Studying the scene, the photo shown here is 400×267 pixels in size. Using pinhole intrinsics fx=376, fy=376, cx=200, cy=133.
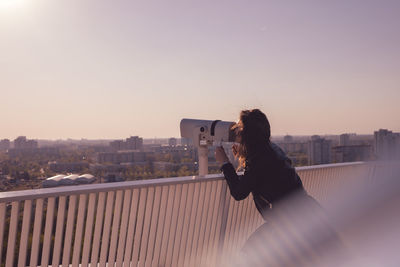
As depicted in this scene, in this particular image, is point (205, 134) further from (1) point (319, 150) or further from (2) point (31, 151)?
(1) point (319, 150)

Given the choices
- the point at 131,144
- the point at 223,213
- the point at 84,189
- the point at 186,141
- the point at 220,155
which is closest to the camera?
the point at 84,189

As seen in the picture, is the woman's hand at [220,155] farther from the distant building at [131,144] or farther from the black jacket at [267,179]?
the distant building at [131,144]

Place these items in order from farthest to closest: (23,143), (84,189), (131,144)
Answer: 1. (23,143)
2. (131,144)
3. (84,189)

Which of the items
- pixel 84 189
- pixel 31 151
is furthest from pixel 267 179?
pixel 31 151

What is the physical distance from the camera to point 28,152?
76.2 ft

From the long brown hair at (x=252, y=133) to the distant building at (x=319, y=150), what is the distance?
22.4 metres

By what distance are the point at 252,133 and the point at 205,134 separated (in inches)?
29.0

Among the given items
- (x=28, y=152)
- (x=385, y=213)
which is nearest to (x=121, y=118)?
(x=28, y=152)

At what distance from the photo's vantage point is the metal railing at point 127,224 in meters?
1.91

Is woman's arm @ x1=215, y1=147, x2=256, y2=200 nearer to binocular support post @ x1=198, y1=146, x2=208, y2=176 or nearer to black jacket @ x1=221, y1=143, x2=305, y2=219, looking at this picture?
black jacket @ x1=221, y1=143, x2=305, y2=219

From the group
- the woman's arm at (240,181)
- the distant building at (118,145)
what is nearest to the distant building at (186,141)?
the woman's arm at (240,181)

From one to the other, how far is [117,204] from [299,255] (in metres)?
1.11

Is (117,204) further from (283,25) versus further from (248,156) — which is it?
(283,25)

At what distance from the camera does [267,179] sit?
213 centimetres
